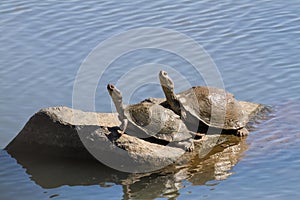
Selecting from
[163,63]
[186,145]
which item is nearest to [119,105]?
[186,145]

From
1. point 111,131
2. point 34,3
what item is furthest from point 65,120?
point 34,3

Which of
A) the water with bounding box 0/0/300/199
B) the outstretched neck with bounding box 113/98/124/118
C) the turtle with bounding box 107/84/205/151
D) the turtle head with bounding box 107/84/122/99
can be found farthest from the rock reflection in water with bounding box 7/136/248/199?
the turtle head with bounding box 107/84/122/99

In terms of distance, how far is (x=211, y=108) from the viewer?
337 inches

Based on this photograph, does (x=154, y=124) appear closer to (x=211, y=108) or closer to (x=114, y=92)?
(x=114, y=92)

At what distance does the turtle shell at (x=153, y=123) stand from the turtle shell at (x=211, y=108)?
0.93 ft

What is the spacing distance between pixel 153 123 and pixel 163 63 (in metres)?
3.28

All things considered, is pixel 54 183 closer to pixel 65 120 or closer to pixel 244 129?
pixel 65 120

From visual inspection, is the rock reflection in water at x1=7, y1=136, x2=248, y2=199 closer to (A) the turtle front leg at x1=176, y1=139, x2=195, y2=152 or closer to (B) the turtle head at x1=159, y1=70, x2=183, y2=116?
(A) the turtle front leg at x1=176, y1=139, x2=195, y2=152

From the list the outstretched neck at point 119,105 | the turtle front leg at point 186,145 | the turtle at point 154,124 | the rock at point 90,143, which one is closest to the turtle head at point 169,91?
the turtle at point 154,124

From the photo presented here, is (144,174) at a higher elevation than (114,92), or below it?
below

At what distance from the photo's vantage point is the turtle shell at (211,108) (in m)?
8.45

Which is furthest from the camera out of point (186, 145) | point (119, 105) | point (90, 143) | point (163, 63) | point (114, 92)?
point (163, 63)

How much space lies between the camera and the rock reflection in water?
774 centimetres

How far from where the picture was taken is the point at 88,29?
12.5 meters
